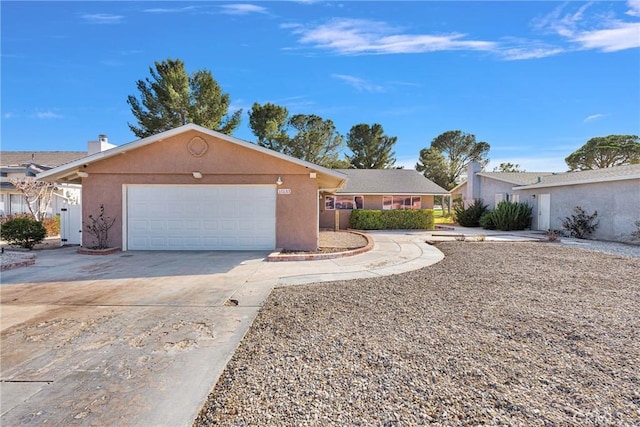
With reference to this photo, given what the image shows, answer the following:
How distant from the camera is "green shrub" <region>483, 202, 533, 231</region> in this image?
63.1 ft

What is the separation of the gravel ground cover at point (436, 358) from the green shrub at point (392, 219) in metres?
13.9

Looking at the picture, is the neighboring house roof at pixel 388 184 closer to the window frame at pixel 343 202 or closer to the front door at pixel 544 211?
the window frame at pixel 343 202

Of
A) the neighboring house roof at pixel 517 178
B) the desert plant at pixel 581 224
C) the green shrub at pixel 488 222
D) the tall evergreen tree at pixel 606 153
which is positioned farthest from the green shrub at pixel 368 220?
the tall evergreen tree at pixel 606 153

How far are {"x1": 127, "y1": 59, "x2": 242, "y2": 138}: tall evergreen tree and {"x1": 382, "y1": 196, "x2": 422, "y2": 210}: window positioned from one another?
15.9 metres

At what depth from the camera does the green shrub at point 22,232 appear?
10.7m

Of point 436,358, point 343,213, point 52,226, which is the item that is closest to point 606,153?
point 343,213

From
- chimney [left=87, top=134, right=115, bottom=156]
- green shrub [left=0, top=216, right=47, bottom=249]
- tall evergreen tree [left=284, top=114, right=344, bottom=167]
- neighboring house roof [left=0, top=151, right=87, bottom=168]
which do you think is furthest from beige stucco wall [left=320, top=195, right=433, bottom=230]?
neighboring house roof [left=0, top=151, right=87, bottom=168]

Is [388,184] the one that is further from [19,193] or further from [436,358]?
[19,193]

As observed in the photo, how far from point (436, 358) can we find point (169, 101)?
26962 mm

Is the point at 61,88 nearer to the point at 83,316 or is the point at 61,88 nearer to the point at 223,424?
the point at 83,316

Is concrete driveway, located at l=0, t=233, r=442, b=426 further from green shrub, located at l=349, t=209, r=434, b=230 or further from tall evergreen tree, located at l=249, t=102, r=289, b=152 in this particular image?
tall evergreen tree, located at l=249, t=102, r=289, b=152

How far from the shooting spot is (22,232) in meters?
10.8

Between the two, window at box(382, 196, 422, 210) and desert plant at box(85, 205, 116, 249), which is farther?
window at box(382, 196, 422, 210)

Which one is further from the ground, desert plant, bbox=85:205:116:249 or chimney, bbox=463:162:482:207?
chimney, bbox=463:162:482:207
